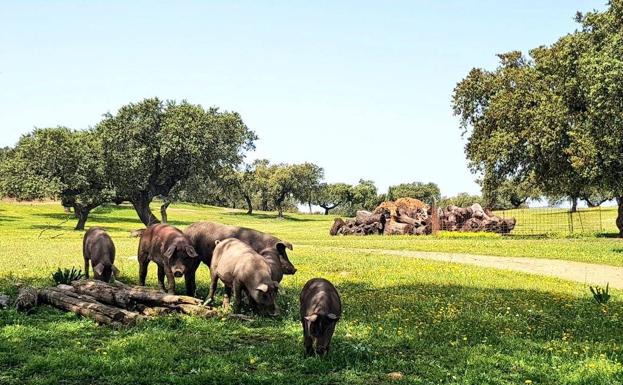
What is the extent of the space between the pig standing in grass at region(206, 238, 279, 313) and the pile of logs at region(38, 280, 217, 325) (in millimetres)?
800

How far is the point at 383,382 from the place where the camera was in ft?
26.6

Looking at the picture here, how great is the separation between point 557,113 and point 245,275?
3727cm

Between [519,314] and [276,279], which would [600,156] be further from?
[276,279]

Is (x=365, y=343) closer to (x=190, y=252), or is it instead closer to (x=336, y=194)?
(x=190, y=252)

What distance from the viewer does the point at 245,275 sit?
12.0 m

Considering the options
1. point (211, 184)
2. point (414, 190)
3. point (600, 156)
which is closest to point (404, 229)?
point (600, 156)

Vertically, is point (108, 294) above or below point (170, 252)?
below

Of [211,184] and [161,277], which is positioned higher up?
[211,184]

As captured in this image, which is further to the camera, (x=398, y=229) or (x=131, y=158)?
(x=131, y=158)

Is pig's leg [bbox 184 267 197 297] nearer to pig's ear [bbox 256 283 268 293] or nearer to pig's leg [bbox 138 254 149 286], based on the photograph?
pig's leg [bbox 138 254 149 286]

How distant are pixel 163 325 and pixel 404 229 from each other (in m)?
42.5

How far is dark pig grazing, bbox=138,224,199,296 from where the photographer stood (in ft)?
46.1

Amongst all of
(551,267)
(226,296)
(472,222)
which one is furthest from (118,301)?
(472,222)

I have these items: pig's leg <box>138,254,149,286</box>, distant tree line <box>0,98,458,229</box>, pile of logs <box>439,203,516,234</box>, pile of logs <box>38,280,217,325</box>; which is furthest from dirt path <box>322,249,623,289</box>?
distant tree line <box>0,98,458,229</box>
